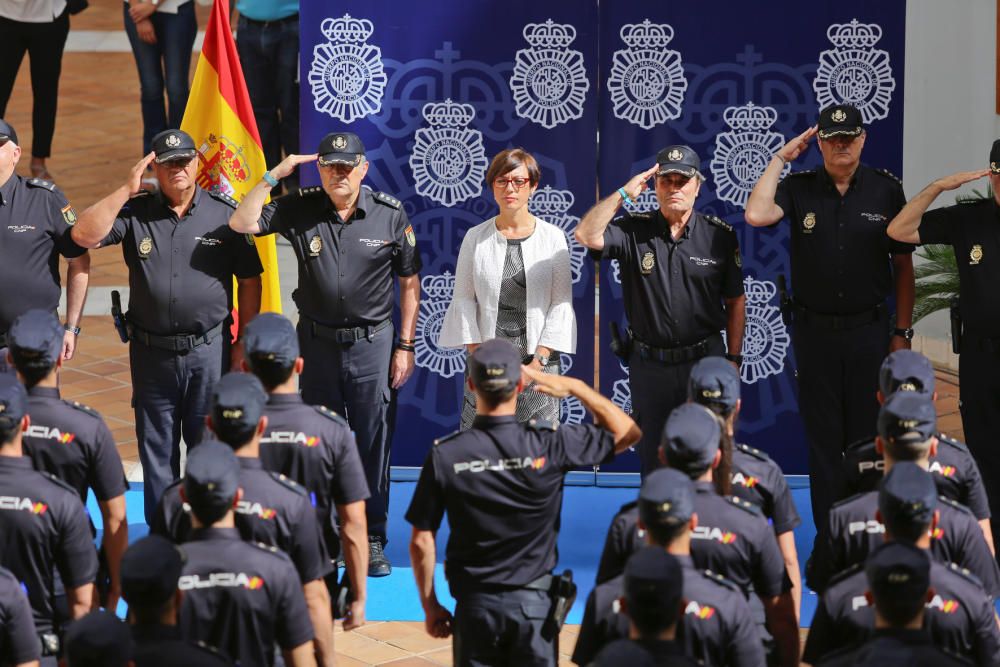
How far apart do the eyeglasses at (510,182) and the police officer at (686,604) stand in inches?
105

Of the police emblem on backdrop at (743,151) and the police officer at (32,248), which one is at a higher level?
the police emblem on backdrop at (743,151)

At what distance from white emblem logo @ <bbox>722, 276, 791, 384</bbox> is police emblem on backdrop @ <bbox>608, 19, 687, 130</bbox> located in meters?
0.97

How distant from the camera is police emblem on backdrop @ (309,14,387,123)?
780cm

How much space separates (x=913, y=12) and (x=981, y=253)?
2.71m

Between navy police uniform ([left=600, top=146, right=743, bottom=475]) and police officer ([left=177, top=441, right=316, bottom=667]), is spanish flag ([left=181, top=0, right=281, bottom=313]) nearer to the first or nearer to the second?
navy police uniform ([left=600, top=146, right=743, bottom=475])

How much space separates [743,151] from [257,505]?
3833 millimetres

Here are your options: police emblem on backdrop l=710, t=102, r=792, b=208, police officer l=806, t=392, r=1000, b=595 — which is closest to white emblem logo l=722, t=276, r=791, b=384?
police emblem on backdrop l=710, t=102, r=792, b=208

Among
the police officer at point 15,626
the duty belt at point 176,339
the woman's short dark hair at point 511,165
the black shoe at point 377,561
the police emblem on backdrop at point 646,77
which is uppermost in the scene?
the police emblem on backdrop at point 646,77

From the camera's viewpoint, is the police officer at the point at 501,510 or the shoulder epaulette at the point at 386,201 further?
the shoulder epaulette at the point at 386,201

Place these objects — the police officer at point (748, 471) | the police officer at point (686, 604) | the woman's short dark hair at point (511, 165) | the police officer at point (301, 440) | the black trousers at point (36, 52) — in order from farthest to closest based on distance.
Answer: the black trousers at point (36, 52), the woman's short dark hair at point (511, 165), the police officer at point (301, 440), the police officer at point (748, 471), the police officer at point (686, 604)

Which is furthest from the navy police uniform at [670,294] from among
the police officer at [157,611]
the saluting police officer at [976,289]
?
the police officer at [157,611]

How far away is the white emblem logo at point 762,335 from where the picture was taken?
26.2ft

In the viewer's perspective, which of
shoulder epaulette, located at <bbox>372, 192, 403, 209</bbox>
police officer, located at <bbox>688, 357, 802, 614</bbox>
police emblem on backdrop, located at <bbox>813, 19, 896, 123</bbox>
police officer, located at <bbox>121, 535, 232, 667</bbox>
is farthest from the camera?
police emblem on backdrop, located at <bbox>813, 19, 896, 123</bbox>

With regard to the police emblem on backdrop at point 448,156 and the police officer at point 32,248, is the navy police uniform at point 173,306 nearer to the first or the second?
the police officer at point 32,248
